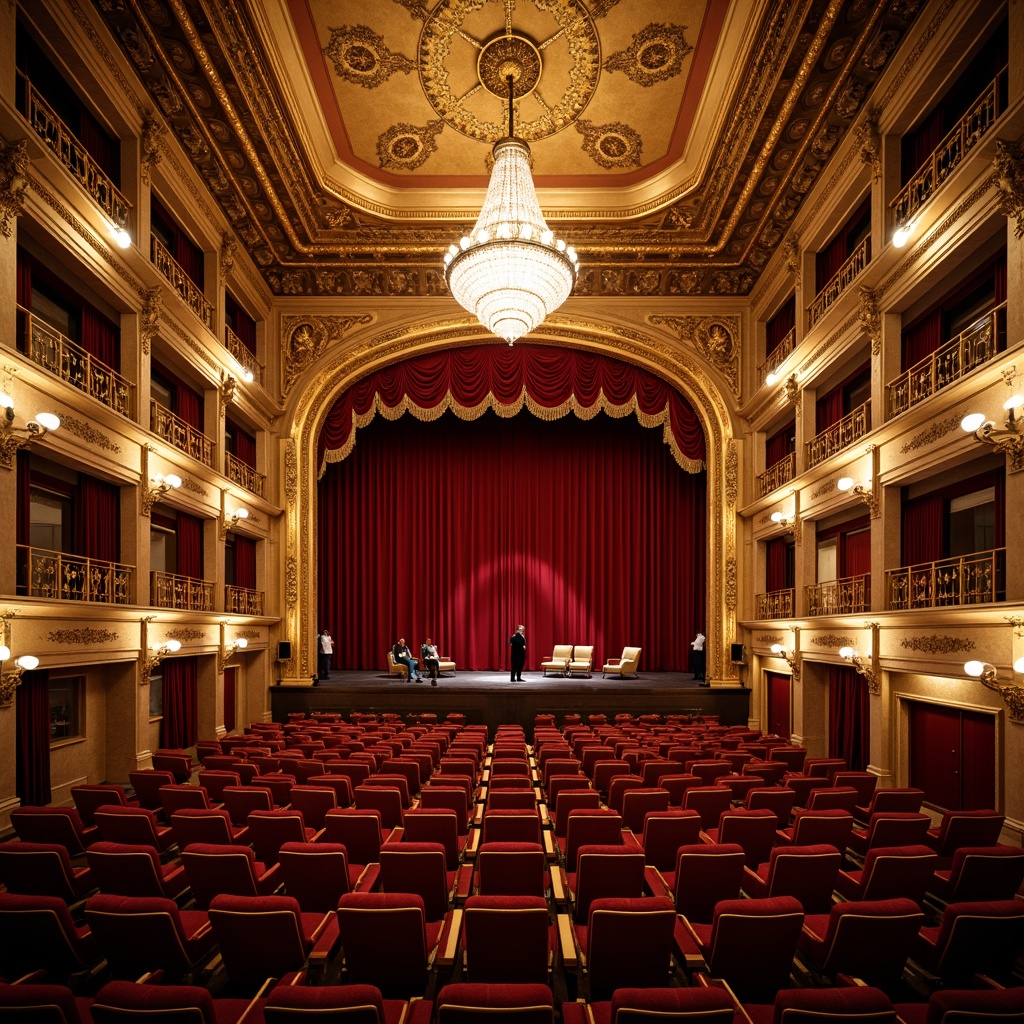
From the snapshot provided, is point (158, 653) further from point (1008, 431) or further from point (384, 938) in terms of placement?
point (1008, 431)

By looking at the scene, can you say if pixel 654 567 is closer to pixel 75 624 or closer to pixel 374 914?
pixel 75 624

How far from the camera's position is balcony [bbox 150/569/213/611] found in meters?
11.3

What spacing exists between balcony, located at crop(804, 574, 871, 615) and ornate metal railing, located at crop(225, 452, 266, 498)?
9.99 metres

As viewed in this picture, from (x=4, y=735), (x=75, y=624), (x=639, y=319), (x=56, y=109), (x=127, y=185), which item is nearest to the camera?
(x=4, y=735)

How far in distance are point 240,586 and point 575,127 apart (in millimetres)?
Answer: 10149

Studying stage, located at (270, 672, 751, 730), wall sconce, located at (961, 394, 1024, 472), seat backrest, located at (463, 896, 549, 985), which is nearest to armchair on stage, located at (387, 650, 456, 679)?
stage, located at (270, 672, 751, 730)

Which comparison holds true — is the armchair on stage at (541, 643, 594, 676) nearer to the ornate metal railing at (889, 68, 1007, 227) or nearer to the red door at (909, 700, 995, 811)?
the red door at (909, 700, 995, 811)

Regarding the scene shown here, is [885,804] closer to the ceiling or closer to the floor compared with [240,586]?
closer to the floor

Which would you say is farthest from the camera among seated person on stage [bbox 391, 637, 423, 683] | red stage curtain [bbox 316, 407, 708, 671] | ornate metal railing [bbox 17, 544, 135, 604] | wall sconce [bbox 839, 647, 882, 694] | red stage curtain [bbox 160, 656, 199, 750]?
red stage curtain [bbox 316, 407, 708, 671]

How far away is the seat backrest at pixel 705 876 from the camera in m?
4.34

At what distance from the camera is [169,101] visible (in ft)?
35.0

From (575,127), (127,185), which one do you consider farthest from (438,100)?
(127,185)

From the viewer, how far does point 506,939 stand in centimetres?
347

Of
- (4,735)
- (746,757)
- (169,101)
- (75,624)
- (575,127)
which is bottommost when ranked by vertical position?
(746,757)
